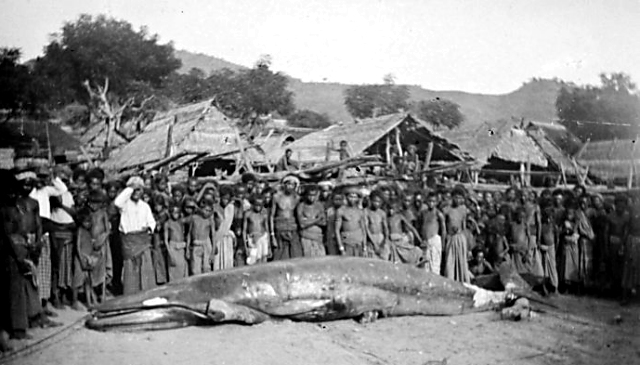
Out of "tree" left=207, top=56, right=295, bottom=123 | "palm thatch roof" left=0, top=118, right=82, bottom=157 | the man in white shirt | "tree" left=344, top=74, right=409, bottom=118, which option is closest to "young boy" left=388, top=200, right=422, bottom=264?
the man in white shirt

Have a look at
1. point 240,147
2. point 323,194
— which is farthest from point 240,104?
point 323,194

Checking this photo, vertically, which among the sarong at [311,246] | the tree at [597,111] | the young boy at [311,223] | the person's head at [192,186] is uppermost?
the tree at [597,111]

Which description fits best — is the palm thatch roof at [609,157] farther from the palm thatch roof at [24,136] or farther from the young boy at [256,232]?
the palm thatch roof at [24,136]

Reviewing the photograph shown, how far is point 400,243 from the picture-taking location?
8156mm

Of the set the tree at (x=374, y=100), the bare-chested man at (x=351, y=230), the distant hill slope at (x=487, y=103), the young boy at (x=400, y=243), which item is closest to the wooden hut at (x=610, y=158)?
the distant hill slope at (x=487, y=103)

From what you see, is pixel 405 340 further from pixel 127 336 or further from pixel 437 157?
pixel 437 157

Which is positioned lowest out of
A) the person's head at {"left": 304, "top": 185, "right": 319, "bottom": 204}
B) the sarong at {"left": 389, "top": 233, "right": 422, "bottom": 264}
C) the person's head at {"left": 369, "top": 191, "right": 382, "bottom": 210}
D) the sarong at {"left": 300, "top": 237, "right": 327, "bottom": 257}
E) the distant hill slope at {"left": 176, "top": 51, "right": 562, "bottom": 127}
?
the sarong at {"left": 389, "top": 233, "right": 422, "bottom": 264}

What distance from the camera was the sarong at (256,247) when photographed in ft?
25.4

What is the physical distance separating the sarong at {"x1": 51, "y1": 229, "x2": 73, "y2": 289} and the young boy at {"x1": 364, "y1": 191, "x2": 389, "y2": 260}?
377 centimetres

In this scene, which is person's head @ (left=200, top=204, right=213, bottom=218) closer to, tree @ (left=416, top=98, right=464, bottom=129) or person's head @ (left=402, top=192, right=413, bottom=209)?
person's head @ (left=402, top=192, right=413, bottom=209)

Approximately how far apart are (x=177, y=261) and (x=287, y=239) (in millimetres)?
1493

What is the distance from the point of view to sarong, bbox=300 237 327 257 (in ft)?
25.2

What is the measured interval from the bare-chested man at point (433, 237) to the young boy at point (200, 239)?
3.07 metres

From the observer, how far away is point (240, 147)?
8938 millimetres
